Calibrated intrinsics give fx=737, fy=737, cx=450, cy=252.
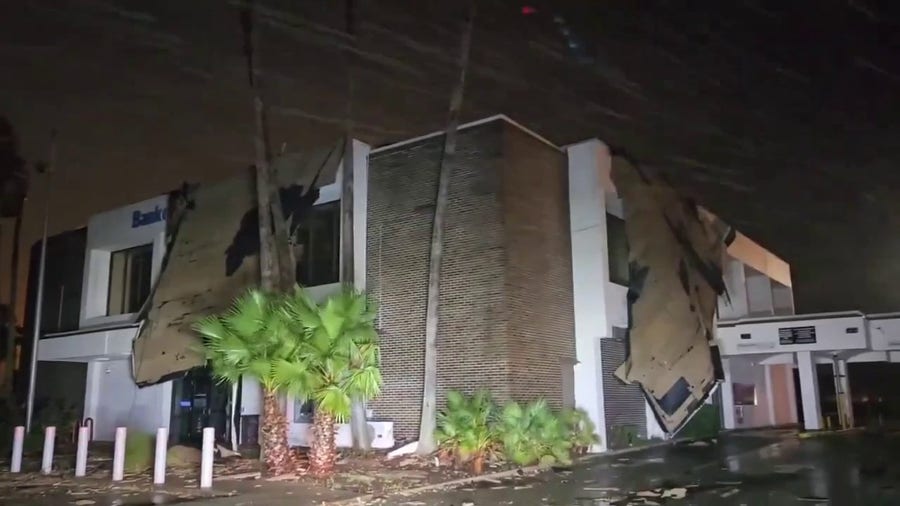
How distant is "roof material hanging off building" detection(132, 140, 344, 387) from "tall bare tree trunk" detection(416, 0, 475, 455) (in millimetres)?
4845

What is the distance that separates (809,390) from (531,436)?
17.7m

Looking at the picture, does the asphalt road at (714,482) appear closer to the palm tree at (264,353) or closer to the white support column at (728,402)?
the palm tree at (264,353)

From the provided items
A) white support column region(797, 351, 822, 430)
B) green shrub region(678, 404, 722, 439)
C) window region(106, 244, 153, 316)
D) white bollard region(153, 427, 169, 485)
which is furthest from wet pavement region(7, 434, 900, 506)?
window region(106, 244, 153, 316)

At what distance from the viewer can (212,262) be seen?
22.8 meters

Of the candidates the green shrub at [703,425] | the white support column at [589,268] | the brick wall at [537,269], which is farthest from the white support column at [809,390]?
the brick wall at [537,269]

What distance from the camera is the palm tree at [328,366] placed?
531 inches

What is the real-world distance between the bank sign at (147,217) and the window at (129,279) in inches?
34.1

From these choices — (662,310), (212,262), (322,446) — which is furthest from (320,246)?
(662,310)

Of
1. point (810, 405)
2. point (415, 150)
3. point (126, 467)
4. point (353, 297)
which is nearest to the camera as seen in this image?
point (353, 297)

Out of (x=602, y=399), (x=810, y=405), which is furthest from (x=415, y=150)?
(x=810, y=405)

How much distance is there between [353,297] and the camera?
46.9 feet

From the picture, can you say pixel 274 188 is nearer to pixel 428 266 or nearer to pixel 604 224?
pixel 428 266

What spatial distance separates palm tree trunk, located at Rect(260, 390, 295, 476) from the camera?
1406cm

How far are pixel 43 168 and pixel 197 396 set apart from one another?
9.17 meters
